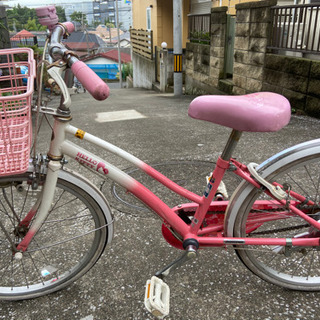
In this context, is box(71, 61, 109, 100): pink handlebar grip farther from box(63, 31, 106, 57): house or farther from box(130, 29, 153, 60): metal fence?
box(130, 29, 153, 60): metal fence

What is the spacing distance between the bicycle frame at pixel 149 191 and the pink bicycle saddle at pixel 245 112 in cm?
19

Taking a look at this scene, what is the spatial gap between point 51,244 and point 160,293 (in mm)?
855

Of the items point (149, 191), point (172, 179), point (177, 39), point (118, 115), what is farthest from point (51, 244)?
point (177, 39)

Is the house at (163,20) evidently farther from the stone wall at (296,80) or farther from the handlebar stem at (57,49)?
the handlebar stem at (57,49)

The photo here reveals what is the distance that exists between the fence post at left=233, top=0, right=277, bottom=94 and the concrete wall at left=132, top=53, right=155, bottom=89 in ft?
35.3

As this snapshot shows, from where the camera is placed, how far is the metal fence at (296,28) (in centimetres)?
554

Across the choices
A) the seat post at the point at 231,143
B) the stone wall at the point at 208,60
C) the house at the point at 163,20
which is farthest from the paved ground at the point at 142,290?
the house at the point at 163,20

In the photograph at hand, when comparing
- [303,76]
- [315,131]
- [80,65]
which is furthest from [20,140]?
[303,76]

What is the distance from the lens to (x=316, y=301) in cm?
215

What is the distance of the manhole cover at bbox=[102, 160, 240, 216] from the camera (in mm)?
3297

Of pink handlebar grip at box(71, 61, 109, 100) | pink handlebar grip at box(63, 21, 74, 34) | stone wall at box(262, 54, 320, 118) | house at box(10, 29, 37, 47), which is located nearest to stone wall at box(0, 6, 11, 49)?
house at box(10, 29, 37, 47)

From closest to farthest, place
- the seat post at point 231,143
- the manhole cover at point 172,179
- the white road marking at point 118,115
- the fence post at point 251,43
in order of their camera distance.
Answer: the seat post at point 231,143, the manhole cover at point 172,179, the fence post at point 251,43, the white road marking at point 118,115

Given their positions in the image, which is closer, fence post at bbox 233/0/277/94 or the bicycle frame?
the bicycle frame

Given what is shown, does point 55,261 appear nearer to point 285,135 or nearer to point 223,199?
point 223,199
